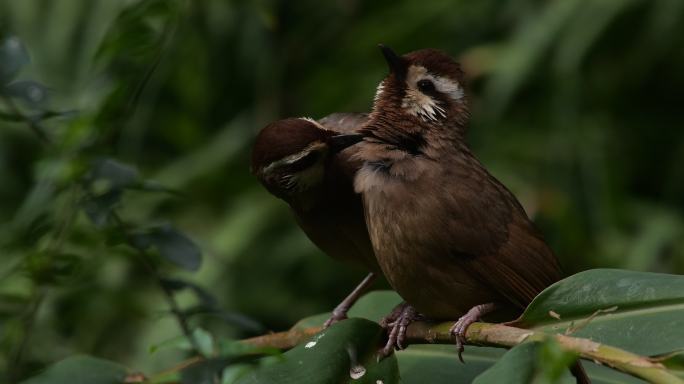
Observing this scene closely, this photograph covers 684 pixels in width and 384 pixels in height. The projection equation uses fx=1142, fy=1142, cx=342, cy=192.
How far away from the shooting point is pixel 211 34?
5.52 metres

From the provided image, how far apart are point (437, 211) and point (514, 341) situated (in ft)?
2.24

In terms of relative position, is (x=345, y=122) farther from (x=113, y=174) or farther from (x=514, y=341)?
(x=514, y=341)

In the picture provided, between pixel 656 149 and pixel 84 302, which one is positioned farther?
pixel 656 149

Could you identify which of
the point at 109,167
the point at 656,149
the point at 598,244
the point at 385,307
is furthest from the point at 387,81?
the point at 656,149

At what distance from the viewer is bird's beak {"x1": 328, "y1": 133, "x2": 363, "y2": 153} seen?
Answer: 2439 millimetres

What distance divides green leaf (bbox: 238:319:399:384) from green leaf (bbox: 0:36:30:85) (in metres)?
0.66

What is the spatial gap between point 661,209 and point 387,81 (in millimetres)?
2621

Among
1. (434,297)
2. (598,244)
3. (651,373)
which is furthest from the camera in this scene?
(598,244)

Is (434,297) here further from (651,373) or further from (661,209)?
(661,209)

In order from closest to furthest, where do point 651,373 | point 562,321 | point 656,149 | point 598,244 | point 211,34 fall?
1. point 651,373
2. point 562,321
3. point 598,244
4. point 656,149
5. point 211,34

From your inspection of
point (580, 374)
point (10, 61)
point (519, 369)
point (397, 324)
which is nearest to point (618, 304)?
point (580, 374)

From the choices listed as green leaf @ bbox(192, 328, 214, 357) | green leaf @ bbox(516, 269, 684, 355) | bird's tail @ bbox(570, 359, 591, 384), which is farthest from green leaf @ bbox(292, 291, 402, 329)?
green leaf @ bbox(192, 328, 214, 357)

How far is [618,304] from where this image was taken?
5.82 ft

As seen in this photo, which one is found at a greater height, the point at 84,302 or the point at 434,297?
the point at 434,297
